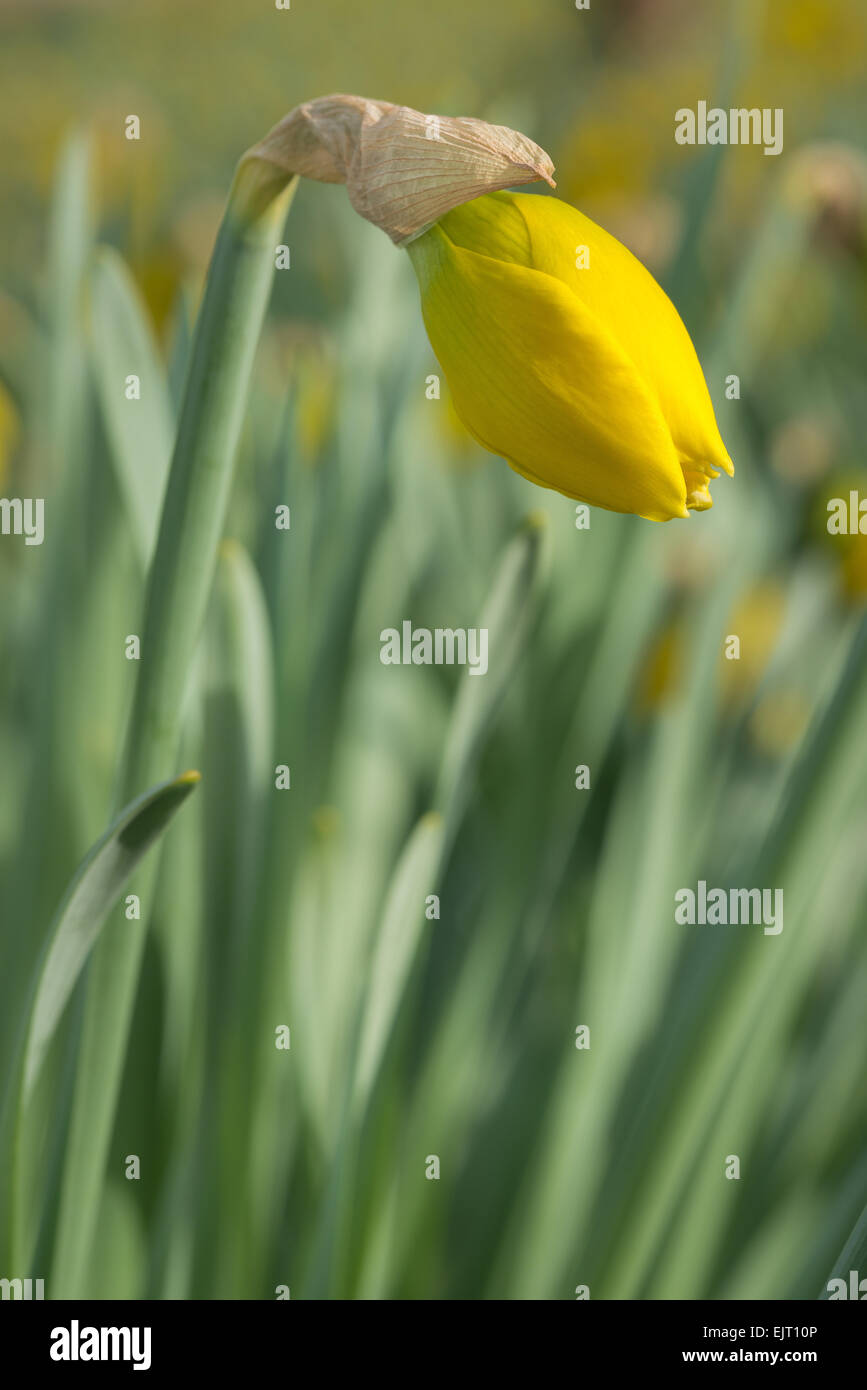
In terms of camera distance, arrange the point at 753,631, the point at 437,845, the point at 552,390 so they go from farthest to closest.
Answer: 1. the point at 753,631
2. the point at 437,845
3. the point at 552,390

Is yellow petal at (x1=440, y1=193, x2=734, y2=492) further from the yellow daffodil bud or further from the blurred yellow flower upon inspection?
the blurred yellow flower

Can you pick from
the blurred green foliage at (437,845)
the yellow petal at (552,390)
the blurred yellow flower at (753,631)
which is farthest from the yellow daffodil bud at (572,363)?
the blurred yellow flower at (753,631)

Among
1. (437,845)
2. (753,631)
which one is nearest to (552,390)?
(437,845)

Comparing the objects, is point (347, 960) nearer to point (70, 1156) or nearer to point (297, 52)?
point (70, 1156)

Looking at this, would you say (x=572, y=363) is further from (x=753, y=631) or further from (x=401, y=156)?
(x=753, y=631)

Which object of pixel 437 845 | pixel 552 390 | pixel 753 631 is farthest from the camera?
pixel 753 631

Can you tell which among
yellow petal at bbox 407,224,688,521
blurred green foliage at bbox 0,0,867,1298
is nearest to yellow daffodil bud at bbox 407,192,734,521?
yellow petal at bbox 407,224,688,521
